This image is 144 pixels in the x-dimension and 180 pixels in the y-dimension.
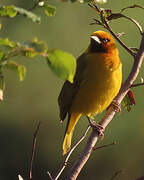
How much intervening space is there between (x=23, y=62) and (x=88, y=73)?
12.3 m

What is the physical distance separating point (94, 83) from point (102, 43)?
1.29 ft

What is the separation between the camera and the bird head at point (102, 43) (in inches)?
149

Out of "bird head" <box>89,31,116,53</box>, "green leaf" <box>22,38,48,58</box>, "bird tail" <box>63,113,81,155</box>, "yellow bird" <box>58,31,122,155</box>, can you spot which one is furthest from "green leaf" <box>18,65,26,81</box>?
"bird tail" <box>63,113,81,155</box>

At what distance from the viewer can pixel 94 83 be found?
3.55 meters

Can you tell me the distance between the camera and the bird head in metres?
3.77

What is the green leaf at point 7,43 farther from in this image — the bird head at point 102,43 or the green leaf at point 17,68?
the bird head at point 102,43

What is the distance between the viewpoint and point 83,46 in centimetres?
1448

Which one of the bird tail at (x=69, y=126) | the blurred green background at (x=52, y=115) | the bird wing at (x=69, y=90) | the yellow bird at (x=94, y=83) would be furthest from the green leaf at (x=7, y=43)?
the blurred green background at (x=52, y=115)

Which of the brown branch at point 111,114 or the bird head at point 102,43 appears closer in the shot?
the brown branch at point 111,114

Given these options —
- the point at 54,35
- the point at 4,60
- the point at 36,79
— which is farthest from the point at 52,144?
the point at 4,60

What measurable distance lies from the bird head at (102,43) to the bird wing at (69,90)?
0.34 feet

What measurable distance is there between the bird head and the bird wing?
0.34ft

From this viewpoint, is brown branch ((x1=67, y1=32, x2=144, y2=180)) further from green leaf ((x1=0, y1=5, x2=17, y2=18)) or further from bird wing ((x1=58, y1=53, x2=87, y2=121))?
bird wing ((x1=58, y1=53, x2=87, y2=121))

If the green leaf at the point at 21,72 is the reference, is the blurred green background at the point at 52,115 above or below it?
below
